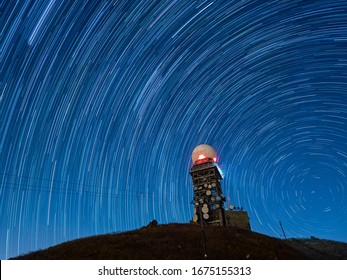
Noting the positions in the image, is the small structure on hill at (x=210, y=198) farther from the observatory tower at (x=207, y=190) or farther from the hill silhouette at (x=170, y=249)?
the hill silhouette at (x=170, y=249)

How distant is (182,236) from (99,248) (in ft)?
28.5

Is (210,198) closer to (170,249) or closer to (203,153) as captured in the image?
(203,153)

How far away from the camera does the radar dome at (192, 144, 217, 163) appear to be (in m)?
43.4

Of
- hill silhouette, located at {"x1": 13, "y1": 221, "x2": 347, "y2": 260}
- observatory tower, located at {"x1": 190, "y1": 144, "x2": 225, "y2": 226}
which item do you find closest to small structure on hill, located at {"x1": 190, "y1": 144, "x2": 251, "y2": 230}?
observatory tower, located at {"x1": 190, "y1": 144, "x2": 225, "y2": 226}

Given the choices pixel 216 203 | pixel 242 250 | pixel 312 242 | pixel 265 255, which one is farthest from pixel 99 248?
pixel 312 242

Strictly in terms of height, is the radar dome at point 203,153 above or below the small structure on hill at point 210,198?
above

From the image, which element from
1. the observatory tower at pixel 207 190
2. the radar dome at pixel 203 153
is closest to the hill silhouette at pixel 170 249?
the observatory tower at pixel 207 190

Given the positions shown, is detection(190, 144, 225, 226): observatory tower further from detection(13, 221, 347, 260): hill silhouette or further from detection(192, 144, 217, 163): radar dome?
detection(13, 221, 347, 260): hill silhouette

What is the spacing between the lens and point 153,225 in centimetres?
3547

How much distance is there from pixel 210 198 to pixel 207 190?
1346 millimetres

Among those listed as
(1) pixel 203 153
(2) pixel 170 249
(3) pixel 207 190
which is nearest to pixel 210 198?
(3) pixel 207 190

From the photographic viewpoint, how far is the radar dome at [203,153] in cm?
4344

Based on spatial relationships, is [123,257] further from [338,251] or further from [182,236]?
[338,251]

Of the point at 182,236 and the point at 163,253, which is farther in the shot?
the point at 182,236
